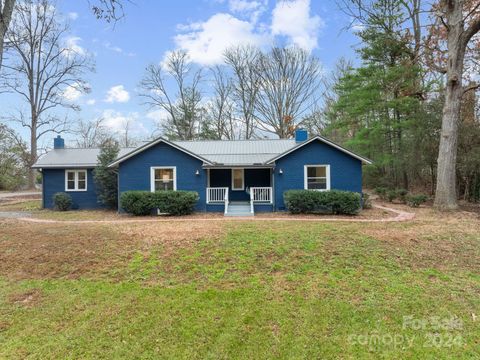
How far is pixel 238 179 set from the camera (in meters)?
16.8

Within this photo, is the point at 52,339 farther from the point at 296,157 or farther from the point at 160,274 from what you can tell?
the point at 296,157

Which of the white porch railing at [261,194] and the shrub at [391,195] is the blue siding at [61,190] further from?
the shrub at [391,195]

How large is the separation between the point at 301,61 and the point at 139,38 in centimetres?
2202

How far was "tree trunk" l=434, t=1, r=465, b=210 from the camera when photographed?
12258 mm

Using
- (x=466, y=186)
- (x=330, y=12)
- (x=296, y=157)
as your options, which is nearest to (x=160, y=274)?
(x=296, y=157)

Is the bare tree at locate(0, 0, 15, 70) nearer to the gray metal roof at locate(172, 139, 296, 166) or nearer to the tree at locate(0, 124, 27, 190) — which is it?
the gray metal roof at locate(172, 139, 296, 166)

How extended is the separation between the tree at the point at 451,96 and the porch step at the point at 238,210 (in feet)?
28.9

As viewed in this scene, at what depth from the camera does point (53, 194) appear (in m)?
16.7

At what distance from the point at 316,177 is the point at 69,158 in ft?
49.6

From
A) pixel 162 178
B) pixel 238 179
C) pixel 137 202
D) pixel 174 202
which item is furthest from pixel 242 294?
pixel 238 179

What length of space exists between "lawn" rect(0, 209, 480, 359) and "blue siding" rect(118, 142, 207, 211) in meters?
6.36

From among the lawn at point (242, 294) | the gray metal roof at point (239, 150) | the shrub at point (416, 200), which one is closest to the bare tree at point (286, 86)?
the gray metal roof at point (239, 150)

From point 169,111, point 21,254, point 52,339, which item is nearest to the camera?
point 52,339

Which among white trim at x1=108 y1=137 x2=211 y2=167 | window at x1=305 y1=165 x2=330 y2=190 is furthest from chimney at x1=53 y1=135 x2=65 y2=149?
window at x1=305 y1=165 x2=330 y2=190
